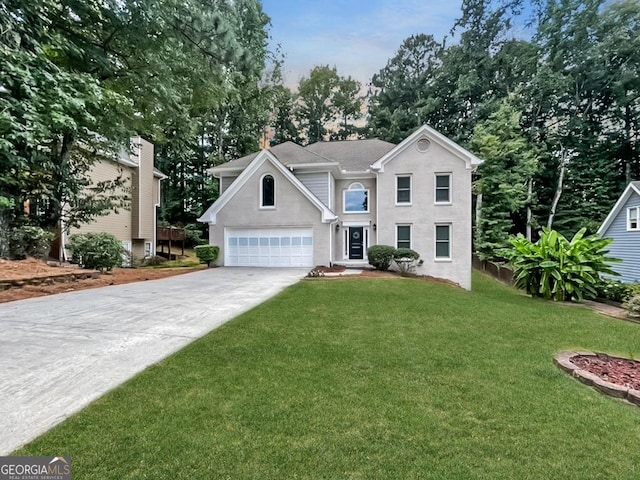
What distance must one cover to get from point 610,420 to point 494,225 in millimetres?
23256

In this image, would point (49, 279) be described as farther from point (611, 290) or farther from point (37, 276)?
point (611, 290)

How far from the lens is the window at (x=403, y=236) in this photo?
17.0 m

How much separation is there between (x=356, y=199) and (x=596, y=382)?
→ 15.1 m

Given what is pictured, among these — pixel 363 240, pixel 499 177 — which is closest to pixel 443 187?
pixel 363 240

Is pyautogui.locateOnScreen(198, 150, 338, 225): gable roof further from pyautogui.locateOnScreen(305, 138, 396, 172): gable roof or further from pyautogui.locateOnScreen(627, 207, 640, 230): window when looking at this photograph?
pyautogui.locateOnScreen(627, 207, 640, 230): window

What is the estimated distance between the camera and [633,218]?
51.2 ft

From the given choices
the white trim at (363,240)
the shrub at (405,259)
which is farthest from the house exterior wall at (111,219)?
the shrub at (405,259)

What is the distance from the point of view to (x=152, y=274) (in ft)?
43.6

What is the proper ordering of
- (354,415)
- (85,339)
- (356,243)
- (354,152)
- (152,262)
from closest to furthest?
(354,415) → (85,339) → (356,243) → (354,152) → (152,262)

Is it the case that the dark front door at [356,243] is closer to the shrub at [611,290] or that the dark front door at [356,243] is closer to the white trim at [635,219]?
the shrub at [611,290]

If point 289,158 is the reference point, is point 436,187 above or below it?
below

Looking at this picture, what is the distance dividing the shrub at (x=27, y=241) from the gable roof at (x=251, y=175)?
6.77 metres

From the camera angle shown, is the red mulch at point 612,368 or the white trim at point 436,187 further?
the white trim at point 436,187

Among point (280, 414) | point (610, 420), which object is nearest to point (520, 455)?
point (610, 420)
